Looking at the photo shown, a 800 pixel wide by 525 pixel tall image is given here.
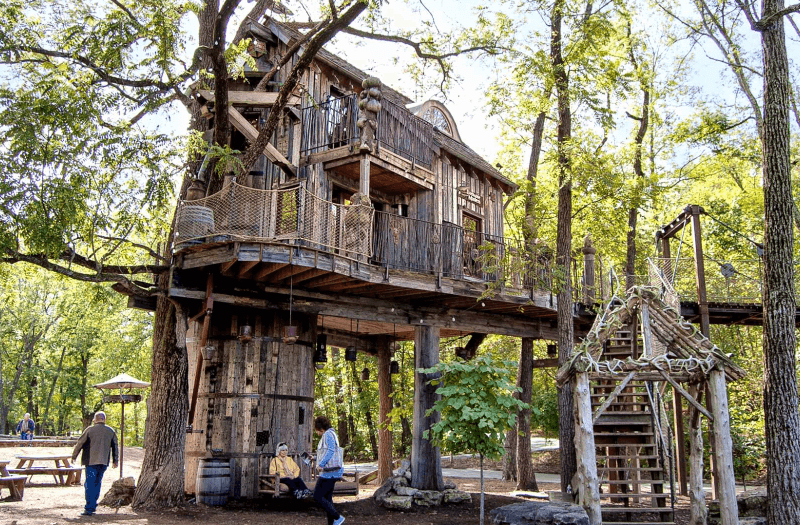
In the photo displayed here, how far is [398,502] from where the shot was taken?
45.3 feet

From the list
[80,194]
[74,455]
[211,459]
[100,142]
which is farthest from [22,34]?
[211,459]

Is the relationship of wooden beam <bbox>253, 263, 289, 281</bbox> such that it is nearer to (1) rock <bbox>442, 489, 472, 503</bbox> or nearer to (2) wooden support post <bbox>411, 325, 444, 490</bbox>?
(2) wooden support post <bbox>411, 325, 444, 490</bbox>

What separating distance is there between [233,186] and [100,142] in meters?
2.22

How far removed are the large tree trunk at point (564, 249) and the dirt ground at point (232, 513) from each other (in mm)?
2108

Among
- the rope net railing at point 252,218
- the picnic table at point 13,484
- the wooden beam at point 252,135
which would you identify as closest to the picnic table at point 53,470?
the picnic table at point 13,484

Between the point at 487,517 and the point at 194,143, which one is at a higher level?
the point at 194,143

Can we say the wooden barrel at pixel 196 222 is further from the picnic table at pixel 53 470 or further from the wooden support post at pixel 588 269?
the wooden support post at pixel 588 269

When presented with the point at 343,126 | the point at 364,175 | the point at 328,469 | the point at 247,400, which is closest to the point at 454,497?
the point at 247,400

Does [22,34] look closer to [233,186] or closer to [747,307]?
[233,186]

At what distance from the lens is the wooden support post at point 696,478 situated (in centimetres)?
1091

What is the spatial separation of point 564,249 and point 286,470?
23.3ft

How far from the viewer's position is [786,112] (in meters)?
12.2

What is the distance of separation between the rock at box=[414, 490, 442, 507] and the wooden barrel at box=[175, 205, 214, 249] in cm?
681

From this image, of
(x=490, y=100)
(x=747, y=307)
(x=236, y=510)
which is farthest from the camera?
(x=747, y=307)
